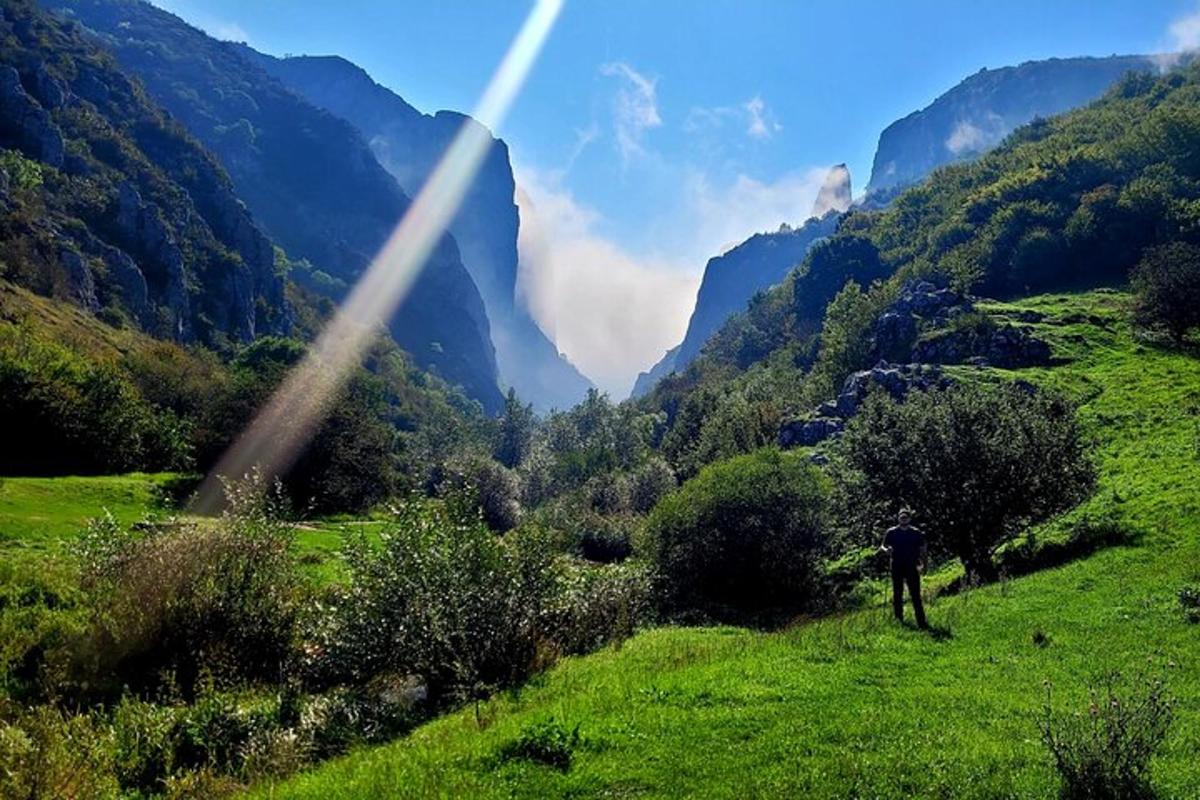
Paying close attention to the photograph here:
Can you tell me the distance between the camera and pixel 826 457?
65.0 m

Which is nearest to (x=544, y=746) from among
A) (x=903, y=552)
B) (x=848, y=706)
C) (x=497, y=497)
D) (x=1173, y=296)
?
(x=848, y=706)

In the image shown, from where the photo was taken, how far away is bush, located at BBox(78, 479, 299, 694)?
57.3 ft

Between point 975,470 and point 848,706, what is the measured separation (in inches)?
814

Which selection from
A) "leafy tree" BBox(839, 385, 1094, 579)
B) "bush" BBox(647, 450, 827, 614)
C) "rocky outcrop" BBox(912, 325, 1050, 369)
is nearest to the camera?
"leafy tree" BBox(839, 385, 1094, 579)

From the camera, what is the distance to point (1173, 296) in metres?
73.8

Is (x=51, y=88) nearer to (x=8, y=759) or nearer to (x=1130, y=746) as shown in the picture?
(x=8, y=759)

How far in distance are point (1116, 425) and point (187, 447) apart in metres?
76.9

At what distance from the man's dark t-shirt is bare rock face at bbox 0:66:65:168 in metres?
156

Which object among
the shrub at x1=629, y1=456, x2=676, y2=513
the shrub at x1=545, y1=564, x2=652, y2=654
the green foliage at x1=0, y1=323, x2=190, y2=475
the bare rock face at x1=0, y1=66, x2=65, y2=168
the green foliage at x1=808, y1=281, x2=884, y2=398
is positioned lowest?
the shrub at x1=545, y1=564, x2=652, y2=654

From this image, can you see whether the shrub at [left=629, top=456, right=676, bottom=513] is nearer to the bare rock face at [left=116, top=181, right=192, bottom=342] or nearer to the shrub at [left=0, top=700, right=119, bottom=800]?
the shrub at [left=0, top=700, right=119, bottom=800]

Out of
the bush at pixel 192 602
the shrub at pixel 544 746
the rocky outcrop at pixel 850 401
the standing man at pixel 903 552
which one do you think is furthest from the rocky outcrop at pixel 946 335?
the shrub at pixel 544 746

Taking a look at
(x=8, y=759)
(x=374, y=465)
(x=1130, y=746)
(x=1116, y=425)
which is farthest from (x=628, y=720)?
(x=374, y=465)

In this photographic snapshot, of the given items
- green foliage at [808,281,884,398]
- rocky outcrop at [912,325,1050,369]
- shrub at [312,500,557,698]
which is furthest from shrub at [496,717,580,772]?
green foliage at [808,281,884,398]

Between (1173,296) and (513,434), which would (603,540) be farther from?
(513,434)
